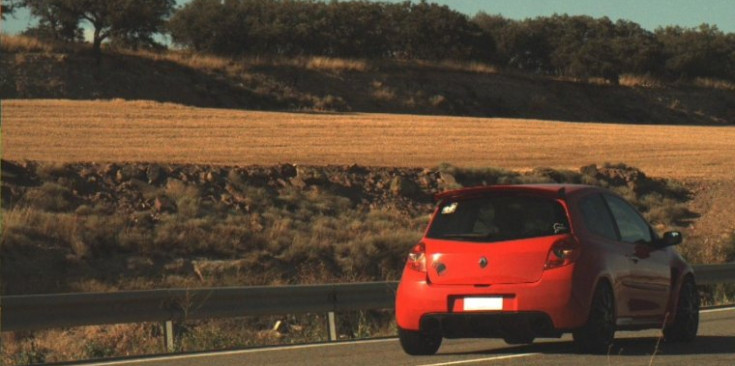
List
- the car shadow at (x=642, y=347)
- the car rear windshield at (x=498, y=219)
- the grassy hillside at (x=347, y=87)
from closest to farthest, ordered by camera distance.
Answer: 1. the car rear windshield at (x=498, y=219)
2. the car shadow at (x=642, y=347)
3. the grassy hillside at (x=347, y=87)

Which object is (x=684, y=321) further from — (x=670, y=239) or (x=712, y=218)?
(x=712, y=218)

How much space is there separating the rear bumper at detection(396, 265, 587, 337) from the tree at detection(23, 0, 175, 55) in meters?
57.5

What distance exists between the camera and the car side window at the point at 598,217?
13.0 metres

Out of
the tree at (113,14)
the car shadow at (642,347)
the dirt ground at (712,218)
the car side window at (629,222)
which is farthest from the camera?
the tree at (113,14)

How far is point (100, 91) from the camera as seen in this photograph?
6306cm

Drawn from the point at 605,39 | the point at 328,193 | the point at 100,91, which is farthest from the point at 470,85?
the point at 328,193

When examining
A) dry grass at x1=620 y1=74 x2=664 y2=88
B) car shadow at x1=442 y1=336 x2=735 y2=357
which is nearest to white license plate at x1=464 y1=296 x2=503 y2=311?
car shadow at x1=442 y1=336 x2=735 y2=357

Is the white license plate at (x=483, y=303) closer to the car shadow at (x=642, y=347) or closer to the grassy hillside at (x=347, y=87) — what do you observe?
the car shadow at (x=642, y=347)

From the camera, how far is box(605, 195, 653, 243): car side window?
45.6ft

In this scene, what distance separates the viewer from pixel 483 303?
12.6m

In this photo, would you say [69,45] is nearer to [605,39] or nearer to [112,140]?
[112,140]

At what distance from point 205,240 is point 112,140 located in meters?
12.8

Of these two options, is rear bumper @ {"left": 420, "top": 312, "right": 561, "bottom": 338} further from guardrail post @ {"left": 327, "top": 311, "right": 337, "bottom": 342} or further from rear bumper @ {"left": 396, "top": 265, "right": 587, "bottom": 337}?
guardrail post @ {"left": 327, "top": 311, "right": 337, "bottom": 342}

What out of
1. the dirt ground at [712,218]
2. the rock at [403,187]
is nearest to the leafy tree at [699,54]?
the dirt ground at [712,218]
